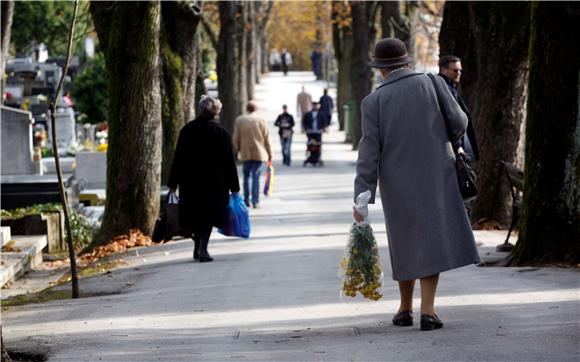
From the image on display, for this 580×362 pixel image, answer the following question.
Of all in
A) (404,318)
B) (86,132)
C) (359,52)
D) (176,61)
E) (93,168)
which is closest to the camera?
(404,318)

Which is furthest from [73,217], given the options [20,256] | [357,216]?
[357,216]

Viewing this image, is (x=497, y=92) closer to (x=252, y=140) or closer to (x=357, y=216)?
(x=252, y=140)

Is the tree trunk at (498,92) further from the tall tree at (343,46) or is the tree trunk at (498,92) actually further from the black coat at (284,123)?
the tall tree at (343,46)

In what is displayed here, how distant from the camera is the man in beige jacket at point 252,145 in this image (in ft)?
68.8

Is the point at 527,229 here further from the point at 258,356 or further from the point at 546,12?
the point at 258,356

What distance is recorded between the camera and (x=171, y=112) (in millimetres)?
19422

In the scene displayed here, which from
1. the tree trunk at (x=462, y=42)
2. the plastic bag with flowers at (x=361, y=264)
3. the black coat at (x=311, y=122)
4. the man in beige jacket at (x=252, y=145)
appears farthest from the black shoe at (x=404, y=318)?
the black coat at (x=311, y=122)

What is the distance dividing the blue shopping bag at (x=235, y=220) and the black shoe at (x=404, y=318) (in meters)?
5.88

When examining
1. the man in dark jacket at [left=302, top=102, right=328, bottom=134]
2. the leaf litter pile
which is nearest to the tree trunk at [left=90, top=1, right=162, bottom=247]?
the leaf litter pile

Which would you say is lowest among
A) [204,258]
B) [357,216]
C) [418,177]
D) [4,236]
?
[204,258]

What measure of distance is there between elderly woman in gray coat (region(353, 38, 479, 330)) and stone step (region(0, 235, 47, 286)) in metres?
5.92

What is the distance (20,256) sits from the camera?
1429 centimetres

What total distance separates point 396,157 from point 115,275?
595 cm

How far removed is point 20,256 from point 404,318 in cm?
740
